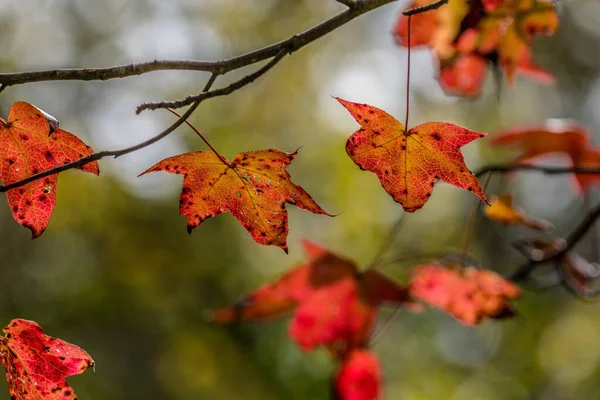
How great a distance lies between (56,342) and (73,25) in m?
6.05

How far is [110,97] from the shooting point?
5672 mm

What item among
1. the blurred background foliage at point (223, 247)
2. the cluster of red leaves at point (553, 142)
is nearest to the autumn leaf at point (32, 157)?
the cluster of red leaves at point (553, 142)

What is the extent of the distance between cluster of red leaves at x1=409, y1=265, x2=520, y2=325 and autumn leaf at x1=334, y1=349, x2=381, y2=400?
0.57 ft

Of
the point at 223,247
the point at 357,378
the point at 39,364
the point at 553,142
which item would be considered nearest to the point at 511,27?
the point at 553,142

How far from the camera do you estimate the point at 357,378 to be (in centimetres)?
132

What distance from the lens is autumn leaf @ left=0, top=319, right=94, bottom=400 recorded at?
753 mm

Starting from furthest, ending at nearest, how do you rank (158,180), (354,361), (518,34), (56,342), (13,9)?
1. (13,9)
2. (158,180)
3. (354,361)
4. (518,34)
5. (56,342)

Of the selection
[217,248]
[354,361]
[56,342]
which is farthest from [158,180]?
[56,342]

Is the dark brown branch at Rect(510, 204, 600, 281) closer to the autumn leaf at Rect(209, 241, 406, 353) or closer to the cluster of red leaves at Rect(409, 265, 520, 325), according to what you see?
the cluster of red leaves at Rect(409, 265, 520, 325)

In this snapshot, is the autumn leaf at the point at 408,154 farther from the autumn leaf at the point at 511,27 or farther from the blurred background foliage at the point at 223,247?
the blurred background foliage at the point at 223,247

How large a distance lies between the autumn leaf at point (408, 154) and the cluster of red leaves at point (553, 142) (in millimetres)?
593

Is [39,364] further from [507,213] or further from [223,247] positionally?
[223,247]

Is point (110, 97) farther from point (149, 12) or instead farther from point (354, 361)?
point (354, 361)

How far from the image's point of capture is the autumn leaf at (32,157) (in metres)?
0.74
